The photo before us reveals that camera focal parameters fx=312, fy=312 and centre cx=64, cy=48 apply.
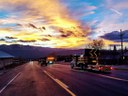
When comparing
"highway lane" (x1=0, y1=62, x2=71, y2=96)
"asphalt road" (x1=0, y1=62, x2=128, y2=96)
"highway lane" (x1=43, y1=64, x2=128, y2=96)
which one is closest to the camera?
"highway lane" (x1=43, y1=64, x2=128, y2=96)

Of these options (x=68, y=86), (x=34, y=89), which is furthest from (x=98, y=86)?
(x=34, y=89)

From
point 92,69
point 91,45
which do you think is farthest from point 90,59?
point 91,45

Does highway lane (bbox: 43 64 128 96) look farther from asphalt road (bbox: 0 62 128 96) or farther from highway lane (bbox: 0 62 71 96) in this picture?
highway lane (bbox: 0 62 71 96)

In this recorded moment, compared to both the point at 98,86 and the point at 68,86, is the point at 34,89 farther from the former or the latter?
the point at 98,86

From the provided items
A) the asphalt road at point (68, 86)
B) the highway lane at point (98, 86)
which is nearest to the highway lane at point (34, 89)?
the asphalt road at point (68, 86)

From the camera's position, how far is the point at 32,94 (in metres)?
16.3

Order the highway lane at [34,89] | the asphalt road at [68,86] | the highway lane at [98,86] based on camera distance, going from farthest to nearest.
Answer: the highway lane at [34,89] → the asphalt road at [68,86] → the highway lane at [98,86]

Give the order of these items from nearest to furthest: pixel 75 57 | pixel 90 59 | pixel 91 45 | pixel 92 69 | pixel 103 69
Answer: pixel 103 69, pixel 92 69, pixel 90 59, pixel 75 57, pixel 91 45

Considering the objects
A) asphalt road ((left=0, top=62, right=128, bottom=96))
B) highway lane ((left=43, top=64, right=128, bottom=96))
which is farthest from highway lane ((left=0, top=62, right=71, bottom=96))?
highway lane ((left=43, top=64, right=128, bottom=96))

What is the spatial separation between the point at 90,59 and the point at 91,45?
5633 inches

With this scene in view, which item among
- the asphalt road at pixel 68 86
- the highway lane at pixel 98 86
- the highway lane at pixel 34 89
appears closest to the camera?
the highway lane at pixel 98 86

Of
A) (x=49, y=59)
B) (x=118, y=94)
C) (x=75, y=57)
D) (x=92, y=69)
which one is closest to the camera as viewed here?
(x=118, y=94)

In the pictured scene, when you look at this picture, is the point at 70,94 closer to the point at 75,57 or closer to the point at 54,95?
the point at 54,95

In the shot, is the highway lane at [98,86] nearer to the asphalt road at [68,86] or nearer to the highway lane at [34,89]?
the asphalt road at [68,86]
